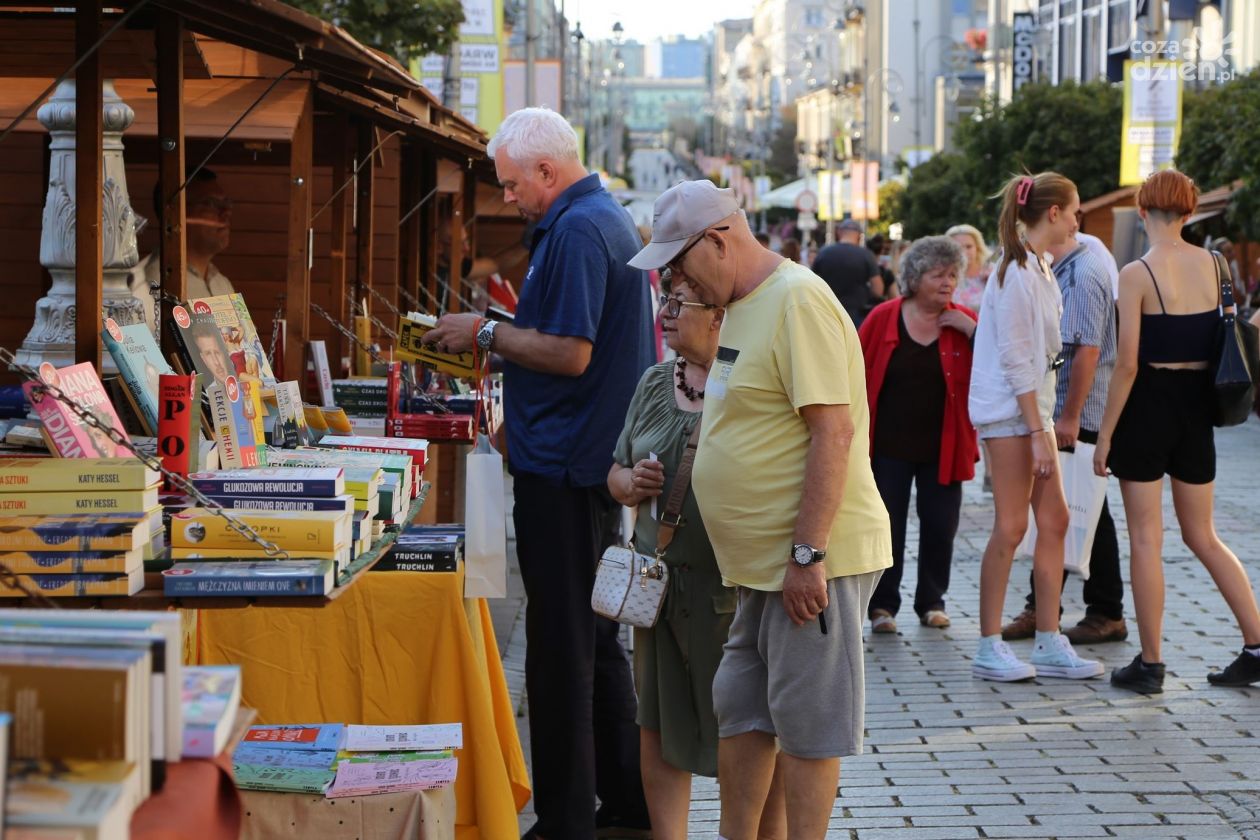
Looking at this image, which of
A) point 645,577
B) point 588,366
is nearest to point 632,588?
point 645,577

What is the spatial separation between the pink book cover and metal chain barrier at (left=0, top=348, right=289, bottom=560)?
41 millimetres

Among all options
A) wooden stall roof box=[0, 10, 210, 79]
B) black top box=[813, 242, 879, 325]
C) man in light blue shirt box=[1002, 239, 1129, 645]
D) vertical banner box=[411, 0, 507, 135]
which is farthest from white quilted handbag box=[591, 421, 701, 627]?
vertical banner box=[411, 0, 507, 135]

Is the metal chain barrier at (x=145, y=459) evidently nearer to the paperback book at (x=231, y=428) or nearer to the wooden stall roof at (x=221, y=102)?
the paperback book at (x=231, y=428)

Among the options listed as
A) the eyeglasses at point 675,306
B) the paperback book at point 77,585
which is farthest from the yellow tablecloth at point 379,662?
the paperback book at point 77,585

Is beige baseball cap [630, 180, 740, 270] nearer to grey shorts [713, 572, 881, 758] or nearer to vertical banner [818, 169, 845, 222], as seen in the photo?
grey shorts [713, 572, 881, 758]

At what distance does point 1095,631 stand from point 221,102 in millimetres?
4614

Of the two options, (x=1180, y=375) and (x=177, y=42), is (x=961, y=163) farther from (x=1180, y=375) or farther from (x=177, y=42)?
(x=177, y=42)

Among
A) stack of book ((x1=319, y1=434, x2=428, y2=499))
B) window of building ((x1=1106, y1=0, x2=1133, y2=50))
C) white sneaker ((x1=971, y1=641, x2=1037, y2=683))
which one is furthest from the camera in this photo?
window of building ((x1=1106, y1=0, x2=1133, y2=50))

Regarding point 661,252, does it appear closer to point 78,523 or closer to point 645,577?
point 645,577

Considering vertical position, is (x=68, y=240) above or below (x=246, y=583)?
above

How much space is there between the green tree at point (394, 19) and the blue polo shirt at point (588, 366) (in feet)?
30.1

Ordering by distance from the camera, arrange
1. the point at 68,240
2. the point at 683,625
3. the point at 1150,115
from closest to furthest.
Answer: the point at 683,625, the point at 68,240, the point at 1150,115

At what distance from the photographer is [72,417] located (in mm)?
3713

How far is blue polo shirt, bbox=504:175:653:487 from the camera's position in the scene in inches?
185
